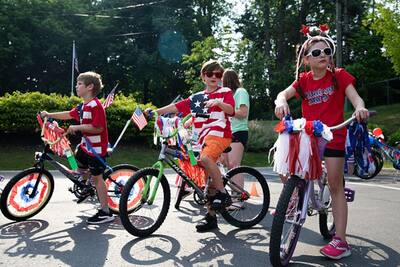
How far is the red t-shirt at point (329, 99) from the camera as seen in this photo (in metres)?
4.14

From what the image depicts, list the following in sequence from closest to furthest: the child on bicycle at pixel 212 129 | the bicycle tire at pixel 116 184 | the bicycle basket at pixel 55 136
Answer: the child on bicycle at pixel 212 129, the bicycle basket at pixel 55 136, the bicycle tire at pixel 116 184

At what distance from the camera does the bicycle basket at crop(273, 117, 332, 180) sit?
3.74 metres

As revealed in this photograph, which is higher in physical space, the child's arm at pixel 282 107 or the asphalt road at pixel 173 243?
the child's arm at pixel 282 107

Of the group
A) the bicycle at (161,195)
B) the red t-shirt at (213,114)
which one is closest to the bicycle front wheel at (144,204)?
the bicycle at (161,195)

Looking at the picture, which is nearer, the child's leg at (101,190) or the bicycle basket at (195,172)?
the bicycle basket at (195,172)

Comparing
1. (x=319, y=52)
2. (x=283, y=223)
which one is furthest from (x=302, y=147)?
(x=319, y=52)

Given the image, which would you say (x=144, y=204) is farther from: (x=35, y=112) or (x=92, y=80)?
(x=35, y=112)

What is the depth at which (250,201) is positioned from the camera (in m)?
6.01

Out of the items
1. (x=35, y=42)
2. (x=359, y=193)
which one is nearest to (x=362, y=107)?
(x=359, y=193)

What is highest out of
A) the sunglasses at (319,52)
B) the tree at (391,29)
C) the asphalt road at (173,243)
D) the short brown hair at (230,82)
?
the tree at (391,29)

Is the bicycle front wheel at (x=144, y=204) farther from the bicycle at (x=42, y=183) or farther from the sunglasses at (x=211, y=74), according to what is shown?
the sunglasses at (x=211, y=74)

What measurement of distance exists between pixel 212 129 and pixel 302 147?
1580 mm

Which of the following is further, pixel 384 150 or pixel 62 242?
pixel 384 150

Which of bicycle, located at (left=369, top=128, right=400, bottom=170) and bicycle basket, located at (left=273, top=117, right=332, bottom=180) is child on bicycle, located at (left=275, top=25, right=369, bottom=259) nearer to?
bicycle basket, located at (left=273, top=117, right=332, bottom=180)
